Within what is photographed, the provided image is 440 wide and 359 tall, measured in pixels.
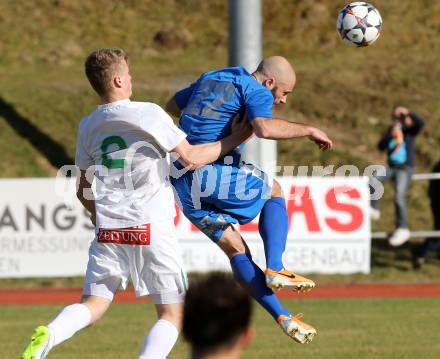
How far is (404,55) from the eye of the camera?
23875 millimetres

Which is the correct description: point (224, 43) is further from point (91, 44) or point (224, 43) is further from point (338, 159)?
point (338, 159)

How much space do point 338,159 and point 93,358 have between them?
481 inches

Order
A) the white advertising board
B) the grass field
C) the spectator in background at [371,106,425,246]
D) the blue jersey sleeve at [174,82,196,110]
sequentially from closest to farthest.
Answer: the blue jersey sleeve at [174,82,196,110] < the grass field < the white advertising board < the spectator in background at [371,106,425,246]

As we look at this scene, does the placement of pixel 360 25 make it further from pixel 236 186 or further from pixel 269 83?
pixel 236 186

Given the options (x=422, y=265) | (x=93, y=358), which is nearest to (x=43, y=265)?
(x=422, y=265)

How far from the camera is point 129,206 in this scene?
5.70m

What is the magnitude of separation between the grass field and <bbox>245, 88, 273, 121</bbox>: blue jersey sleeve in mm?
2346

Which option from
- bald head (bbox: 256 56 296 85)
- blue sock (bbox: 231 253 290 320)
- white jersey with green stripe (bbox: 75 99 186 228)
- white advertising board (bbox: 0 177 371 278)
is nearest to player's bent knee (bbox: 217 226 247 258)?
blue sock (bbox: 231 253 290 320)

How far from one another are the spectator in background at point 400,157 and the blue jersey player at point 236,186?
27.5ft

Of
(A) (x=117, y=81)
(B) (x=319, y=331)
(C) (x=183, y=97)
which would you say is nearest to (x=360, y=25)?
(C) (x=183, y=97)

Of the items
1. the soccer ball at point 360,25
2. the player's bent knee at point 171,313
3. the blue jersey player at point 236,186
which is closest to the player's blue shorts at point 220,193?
the blue jersey player at point 236,186

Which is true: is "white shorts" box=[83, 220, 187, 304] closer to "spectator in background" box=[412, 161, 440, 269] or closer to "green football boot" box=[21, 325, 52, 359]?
"green football boot" box=[21, 325, 52, 359]

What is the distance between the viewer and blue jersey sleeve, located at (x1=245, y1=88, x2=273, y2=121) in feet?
20.1

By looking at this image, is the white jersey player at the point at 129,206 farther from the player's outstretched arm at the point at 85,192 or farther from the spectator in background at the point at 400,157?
the spectator in background at the point at 400,157
